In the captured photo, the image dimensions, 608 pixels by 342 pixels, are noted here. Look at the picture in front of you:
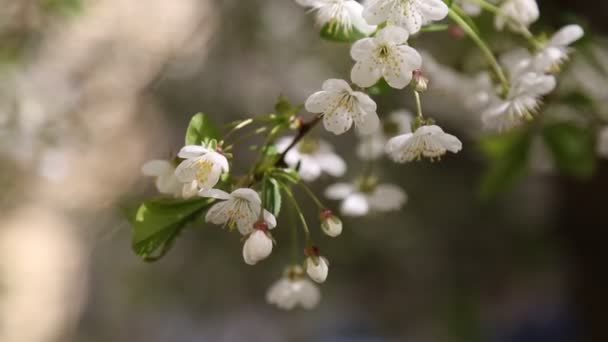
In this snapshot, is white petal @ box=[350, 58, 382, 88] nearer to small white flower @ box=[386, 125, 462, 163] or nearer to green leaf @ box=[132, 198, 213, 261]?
small white flower @ box=[386, 125, 462, 163]

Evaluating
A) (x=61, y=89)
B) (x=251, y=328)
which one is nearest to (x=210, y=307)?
(x=251, y=328)

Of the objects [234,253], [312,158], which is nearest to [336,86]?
[312,158]

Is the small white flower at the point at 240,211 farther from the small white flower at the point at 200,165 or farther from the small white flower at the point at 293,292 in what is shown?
the small white flower at the point at 293,292

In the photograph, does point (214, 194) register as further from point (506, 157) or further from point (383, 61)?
point (506, 157)

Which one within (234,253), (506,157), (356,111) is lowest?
(234,253)

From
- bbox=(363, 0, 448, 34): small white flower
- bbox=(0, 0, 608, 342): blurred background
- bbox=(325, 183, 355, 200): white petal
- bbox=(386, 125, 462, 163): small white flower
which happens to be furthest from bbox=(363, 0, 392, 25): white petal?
bbox=(0, 0, 608, 342): blurred background
